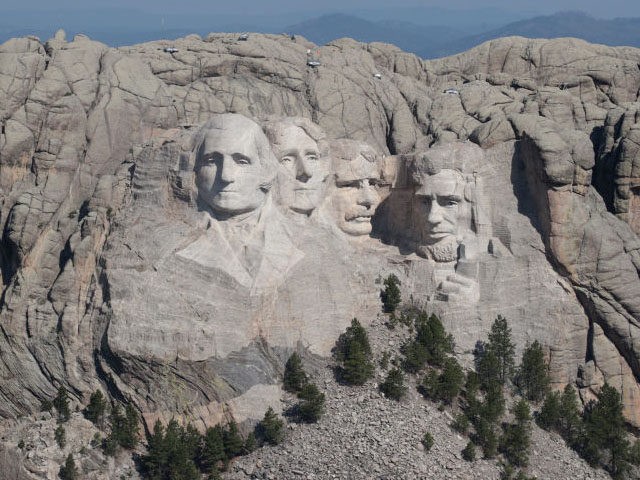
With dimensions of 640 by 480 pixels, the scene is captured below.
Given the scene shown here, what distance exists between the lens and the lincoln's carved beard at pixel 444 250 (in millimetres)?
36875

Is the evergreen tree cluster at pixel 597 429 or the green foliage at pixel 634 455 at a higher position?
the evergreen tree cluster at pixel 597 429

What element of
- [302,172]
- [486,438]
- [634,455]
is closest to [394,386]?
[486,438]

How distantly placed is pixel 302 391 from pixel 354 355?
210cm

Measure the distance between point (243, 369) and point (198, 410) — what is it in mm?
1830

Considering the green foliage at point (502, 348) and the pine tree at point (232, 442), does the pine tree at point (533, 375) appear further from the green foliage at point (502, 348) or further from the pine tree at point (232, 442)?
the pine tree at point (232, 442)

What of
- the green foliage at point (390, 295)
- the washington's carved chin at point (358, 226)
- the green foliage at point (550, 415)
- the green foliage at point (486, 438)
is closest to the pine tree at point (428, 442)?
the green foliage at point (486, 438)

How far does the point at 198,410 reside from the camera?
3278 cm

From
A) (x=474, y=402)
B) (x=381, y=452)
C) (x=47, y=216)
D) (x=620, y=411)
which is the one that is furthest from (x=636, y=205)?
(x=47, y=216)

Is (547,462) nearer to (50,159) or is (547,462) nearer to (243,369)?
(243,369)

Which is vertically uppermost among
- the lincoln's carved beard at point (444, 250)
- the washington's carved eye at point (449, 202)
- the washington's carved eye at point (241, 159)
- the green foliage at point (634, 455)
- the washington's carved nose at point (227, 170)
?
the washington's carved eye at point (241, 159)

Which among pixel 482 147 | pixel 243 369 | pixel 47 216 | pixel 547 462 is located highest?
pixel 482 147

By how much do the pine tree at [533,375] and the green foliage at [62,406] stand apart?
1467 centimetres

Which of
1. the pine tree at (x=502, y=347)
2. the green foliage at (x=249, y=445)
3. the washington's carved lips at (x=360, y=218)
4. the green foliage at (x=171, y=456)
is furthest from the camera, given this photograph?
the washington's carved lips at (x=360, y=218)

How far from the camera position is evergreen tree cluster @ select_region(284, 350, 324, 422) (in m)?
32.1
